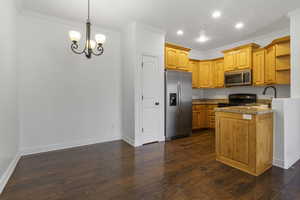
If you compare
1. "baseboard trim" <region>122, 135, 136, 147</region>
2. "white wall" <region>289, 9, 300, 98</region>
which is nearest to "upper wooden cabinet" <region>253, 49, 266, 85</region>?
"white wall" <region>289, 9, 300, 98</region>

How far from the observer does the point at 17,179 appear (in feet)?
7.27

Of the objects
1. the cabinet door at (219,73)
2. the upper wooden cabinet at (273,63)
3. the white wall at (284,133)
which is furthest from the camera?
the cabinet door at (219,73)

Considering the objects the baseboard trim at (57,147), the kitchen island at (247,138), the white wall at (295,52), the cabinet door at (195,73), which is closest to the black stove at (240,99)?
the cabinet door at (195,73)

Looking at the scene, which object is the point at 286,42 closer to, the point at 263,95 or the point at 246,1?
the point at 263,95

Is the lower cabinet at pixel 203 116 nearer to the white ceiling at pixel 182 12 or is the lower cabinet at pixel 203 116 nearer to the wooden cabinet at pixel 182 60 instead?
the wooden cabinet at pixel 182 60

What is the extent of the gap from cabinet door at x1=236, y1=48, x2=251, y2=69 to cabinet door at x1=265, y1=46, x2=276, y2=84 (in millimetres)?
445

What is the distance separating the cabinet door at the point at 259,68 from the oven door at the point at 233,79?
0.35 metres

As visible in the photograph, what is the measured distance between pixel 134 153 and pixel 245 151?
2058 mm

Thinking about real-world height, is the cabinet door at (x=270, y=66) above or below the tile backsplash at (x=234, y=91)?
above

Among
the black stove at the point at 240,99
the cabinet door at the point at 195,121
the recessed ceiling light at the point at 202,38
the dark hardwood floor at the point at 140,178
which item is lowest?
the dark hardwood floor at the point at 140,178

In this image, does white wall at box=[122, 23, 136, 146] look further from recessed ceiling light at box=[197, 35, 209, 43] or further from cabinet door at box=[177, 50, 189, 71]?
recessed ceiling light at box=[197, 35, 209, 43]

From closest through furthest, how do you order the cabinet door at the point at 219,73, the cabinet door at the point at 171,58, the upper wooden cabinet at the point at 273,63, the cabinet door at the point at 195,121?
1. the upper wooden cabinet at the point at 273,63
2. the cabinet door at the point at 171,58
3. the cabinet door at the point at 195,121
4. the cabinet door at the point at 219,73

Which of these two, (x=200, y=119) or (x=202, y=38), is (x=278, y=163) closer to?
(x=200, y=119)

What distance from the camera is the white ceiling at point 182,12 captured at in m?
2.82
